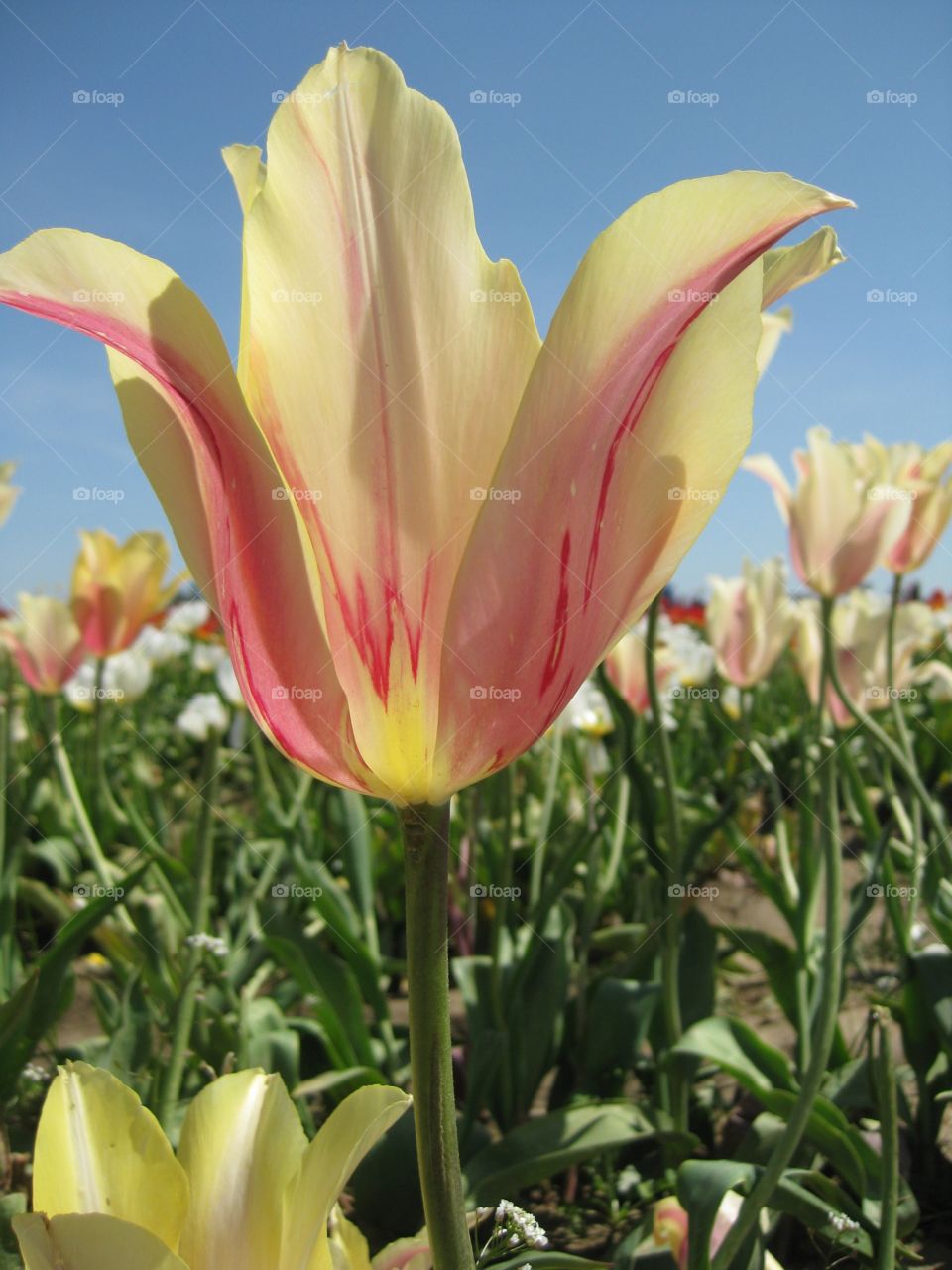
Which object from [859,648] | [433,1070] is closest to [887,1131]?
[433,1070]

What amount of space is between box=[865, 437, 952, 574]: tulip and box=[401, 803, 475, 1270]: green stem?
5.28ft

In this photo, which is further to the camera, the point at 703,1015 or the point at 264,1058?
the point at 703,1015

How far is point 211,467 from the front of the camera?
1.75ft

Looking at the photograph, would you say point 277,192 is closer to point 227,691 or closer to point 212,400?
point 212,400

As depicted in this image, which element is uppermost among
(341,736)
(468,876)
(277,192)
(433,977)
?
(277,192)

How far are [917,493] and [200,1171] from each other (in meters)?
1.77

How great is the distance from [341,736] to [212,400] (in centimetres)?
18

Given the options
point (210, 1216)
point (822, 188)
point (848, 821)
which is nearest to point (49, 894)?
point (210, 1216)

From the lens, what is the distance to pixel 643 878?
1.79 m

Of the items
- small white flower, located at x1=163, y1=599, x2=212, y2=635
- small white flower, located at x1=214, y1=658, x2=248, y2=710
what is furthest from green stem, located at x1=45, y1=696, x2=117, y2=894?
small white flower, located at x1=163, y1=599, x2=212, y2=635

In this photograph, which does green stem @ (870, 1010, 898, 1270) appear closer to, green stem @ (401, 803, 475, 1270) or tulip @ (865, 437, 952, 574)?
green stem @ (401, 803, 475, 1270)

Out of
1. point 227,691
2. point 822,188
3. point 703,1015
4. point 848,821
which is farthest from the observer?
point 848,821

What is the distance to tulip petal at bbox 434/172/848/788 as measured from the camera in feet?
1.61

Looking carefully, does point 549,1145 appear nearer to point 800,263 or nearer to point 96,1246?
point 96,1246
